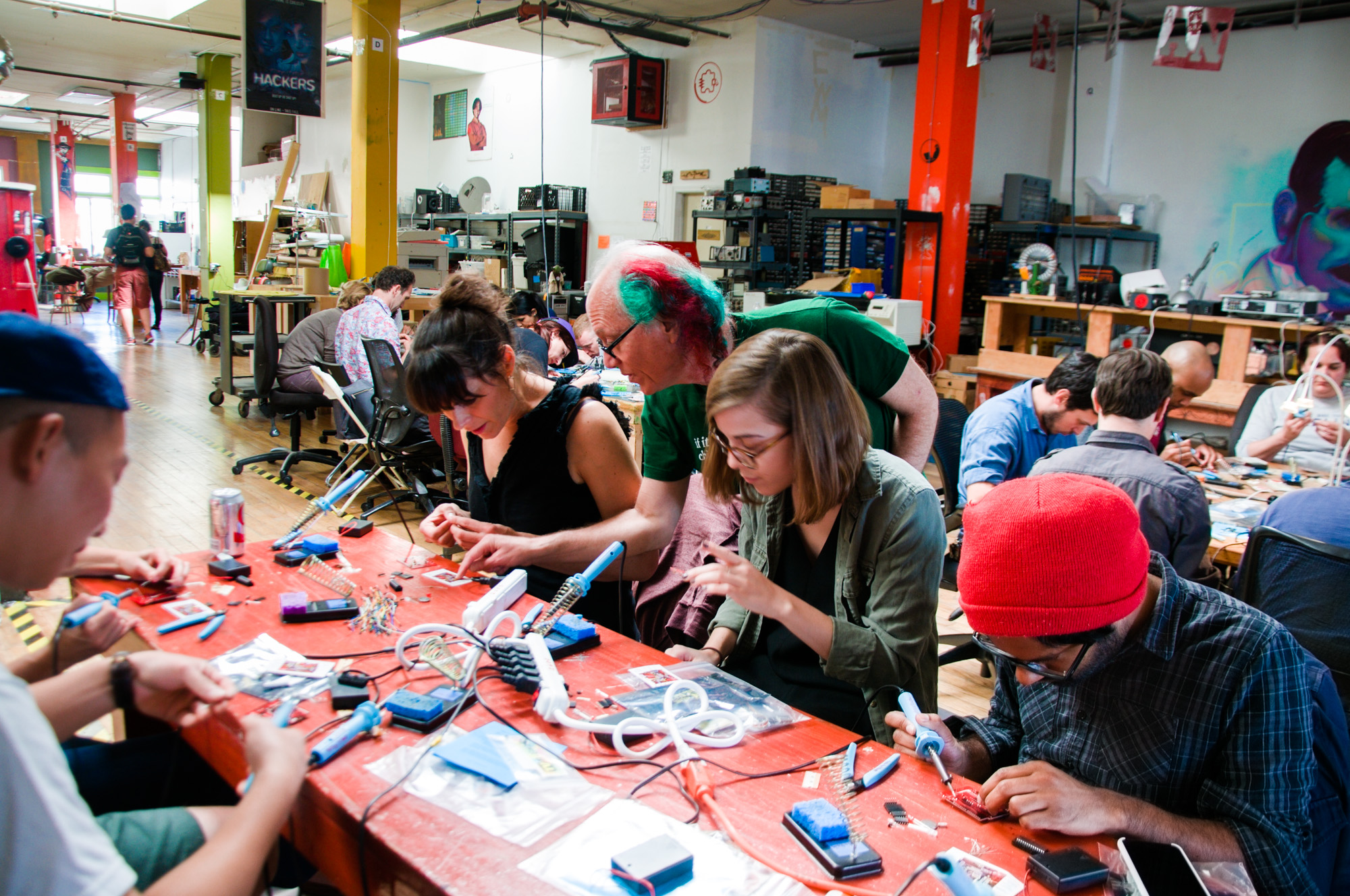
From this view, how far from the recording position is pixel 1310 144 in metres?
6.58

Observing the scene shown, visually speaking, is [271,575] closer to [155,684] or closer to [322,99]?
[155,684]

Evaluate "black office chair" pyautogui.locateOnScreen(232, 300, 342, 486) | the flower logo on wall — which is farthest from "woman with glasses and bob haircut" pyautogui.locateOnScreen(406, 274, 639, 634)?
the flower logo on wall

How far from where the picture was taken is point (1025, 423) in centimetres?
332

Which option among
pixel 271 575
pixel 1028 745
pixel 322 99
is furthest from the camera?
pixel 322 99

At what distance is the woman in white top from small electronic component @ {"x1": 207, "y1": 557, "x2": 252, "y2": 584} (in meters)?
4.19

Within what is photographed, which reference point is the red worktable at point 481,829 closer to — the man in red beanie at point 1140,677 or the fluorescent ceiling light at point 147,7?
the man in red beanie at point 1140,677

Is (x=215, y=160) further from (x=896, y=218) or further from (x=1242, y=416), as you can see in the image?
(x=1242, y=416)

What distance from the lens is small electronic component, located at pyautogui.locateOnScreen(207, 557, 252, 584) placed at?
80.7 inches

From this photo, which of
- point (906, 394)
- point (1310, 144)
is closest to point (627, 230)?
point (1310, 144)

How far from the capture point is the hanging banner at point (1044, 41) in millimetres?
6625

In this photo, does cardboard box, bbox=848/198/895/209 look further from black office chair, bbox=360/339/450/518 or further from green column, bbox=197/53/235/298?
green column, bbox=197/53/235/298

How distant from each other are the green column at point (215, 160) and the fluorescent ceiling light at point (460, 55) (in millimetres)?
1440

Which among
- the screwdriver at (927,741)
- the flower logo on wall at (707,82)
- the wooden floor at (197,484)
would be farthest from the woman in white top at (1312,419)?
the flower logo on wall at (707,82)

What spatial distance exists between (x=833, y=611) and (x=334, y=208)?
14.0 metres
